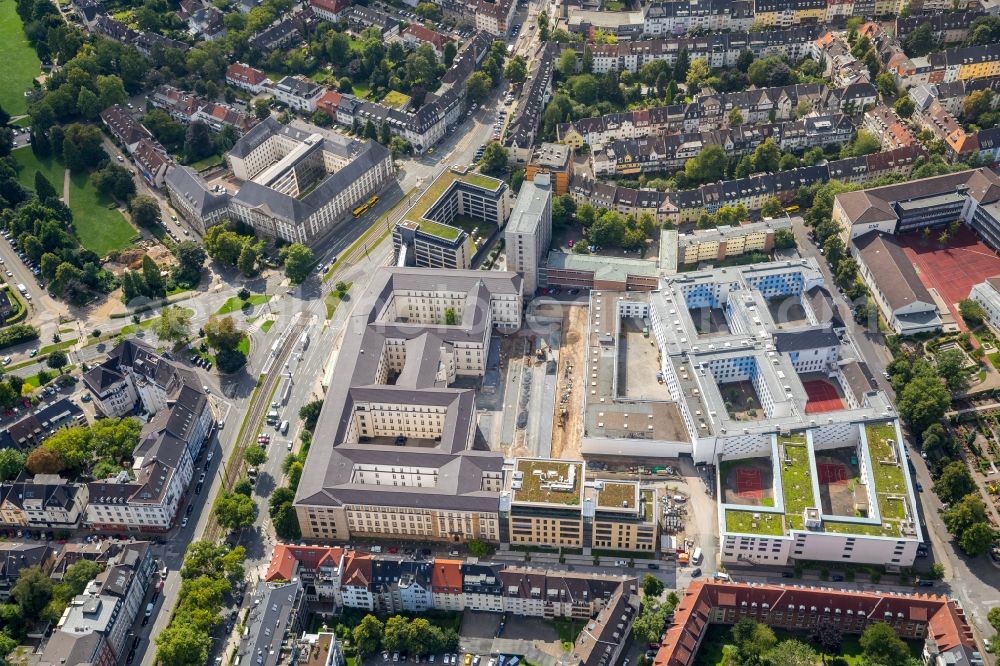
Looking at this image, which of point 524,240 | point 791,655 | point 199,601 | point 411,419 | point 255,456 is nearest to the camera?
point 791,655

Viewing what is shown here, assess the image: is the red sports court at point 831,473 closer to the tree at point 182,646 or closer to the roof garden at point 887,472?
the roof garden at point 887,472

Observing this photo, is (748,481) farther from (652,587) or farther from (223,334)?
(223,334)

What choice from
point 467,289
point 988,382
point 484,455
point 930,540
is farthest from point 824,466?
point 467,289

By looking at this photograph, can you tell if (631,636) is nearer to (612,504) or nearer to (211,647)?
(612,504)

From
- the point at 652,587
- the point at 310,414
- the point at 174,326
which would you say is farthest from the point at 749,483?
the point at 174,326

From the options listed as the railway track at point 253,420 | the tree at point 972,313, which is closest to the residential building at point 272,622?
the railway track at point 253,420

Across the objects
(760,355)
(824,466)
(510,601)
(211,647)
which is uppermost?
(760,355)
